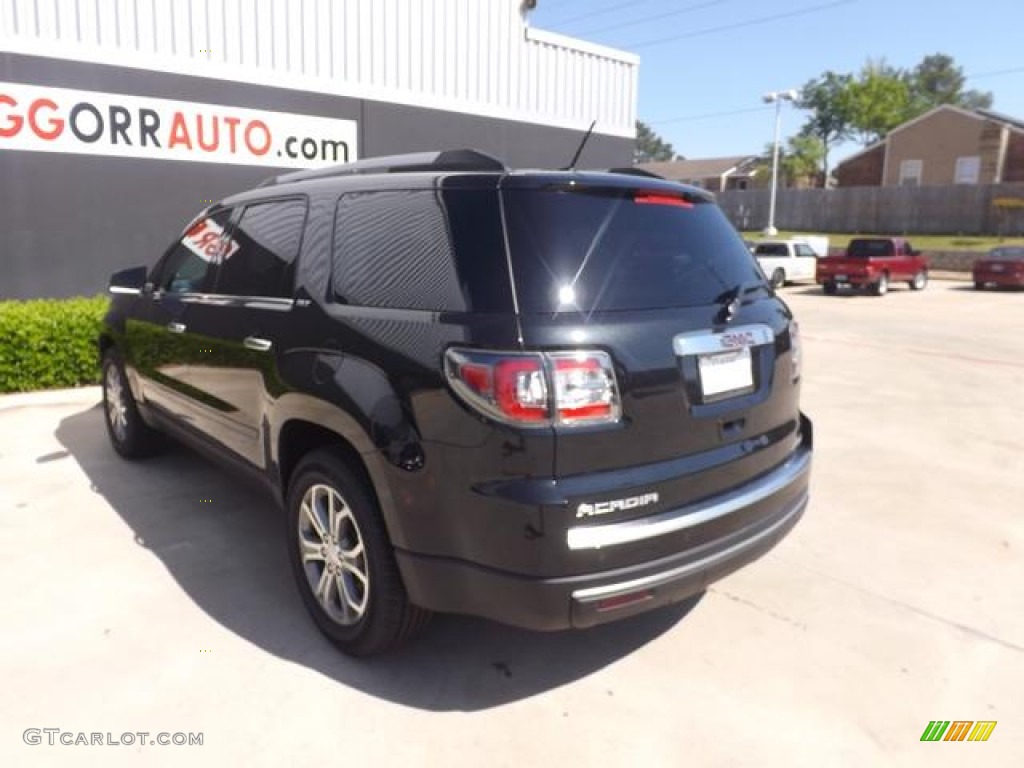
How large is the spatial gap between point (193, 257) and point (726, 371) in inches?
121

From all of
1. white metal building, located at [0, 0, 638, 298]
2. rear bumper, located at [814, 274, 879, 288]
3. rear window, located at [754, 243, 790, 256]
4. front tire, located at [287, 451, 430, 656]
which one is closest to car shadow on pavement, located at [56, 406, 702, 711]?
front tire, located at [287, 451, 430, 656]

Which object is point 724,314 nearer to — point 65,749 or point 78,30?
point 65,749

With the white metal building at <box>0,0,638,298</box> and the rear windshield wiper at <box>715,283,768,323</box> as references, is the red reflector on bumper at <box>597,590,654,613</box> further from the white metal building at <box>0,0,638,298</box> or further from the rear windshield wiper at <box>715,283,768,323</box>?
the white metal building at <box>0,0,638,298</box>

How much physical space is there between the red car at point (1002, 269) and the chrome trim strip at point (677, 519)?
77.9ft

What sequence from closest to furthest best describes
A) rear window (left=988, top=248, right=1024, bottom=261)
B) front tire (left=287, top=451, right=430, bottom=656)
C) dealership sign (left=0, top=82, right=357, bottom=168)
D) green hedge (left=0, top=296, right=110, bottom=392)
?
front tire (left=287, top=451, right=430, bottom=656) → green hedge (left=0, top=296, right=110, bottom=392) → dealership sign (left=0, top=82, right=357, bottom=168) → rear window (left=988, top=248, right=1024, bottom=261)

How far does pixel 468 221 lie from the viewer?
8.42 feet

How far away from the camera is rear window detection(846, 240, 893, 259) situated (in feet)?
70.2

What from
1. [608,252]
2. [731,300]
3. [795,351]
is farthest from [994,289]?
[608,252]

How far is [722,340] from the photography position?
2.72 metres

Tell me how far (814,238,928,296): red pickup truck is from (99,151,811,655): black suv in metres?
18.9

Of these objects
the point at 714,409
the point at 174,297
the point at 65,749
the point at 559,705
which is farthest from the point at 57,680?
the point at 714,409

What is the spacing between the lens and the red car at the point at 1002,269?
73.2ft

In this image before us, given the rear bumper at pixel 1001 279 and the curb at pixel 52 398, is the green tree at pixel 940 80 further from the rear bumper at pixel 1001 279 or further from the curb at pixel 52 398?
the curb at pixel 52 398

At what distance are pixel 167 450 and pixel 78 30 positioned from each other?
5.44 metres
